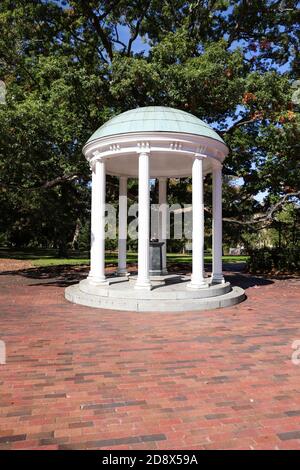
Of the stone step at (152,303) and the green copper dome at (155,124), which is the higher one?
the green copper dome at (155,124)

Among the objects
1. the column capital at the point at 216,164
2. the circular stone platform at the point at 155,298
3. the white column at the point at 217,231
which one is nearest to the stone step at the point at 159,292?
the circular stone platform at the point at 155,298

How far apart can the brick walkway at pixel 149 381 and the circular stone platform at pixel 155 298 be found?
1.76 feet

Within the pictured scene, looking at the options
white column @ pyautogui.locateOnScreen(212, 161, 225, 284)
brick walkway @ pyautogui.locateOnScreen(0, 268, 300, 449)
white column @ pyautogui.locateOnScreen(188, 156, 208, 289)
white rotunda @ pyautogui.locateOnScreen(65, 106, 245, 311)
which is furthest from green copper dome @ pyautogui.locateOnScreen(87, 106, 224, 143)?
brick walkway @ pyautogui.locateOnScreen(0, 268, 300, 449)

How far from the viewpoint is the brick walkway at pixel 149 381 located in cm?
376

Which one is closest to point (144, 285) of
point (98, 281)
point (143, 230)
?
point (143, 230)

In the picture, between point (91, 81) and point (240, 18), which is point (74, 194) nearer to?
point (91, 81)

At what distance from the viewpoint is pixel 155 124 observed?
11172 millimetres

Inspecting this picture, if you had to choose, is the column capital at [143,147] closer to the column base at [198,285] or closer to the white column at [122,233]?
the column base at [198,285]

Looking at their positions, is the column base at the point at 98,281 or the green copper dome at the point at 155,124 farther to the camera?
the column base at the point at 98,281

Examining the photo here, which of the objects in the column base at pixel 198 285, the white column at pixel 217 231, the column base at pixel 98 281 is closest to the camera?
the column base at pixel 198 285

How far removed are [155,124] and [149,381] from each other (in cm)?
805

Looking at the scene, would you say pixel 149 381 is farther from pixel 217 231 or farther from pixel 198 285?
pixel 217 231

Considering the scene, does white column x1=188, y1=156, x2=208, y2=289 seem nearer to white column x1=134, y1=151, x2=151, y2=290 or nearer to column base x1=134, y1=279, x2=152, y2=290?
column base x1=134, y1=279, x2=152, y2=290

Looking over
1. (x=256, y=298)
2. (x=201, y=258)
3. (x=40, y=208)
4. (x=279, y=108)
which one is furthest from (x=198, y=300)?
Result: (x=40, y=208)
